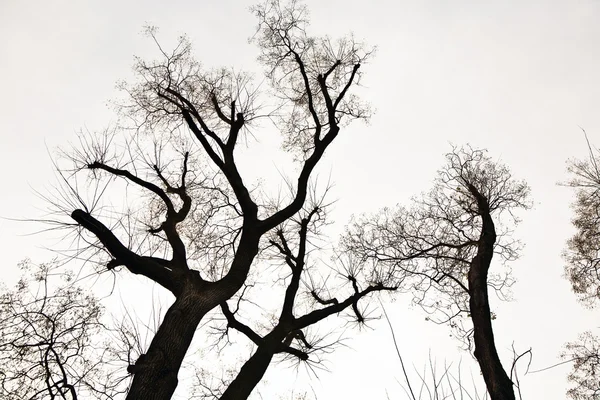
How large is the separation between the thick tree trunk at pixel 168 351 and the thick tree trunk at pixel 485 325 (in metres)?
3.87

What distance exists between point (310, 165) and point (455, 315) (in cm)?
380

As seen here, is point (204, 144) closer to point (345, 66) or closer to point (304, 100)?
point (304, 100)

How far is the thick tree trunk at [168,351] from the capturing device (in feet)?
13.8

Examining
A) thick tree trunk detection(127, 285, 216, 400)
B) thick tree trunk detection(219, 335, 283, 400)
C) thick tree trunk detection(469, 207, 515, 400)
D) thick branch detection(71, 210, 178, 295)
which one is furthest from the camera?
thick tree trunk detection(219, 335, 283, 400)

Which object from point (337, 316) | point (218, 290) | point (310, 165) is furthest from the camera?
point (337, 316)

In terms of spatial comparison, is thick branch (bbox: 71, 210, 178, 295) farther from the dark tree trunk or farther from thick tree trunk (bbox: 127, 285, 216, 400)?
thick tree trunk (bbox: 127, 285, 216, 400)

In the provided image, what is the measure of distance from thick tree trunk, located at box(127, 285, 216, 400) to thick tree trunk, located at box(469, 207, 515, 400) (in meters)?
3.87

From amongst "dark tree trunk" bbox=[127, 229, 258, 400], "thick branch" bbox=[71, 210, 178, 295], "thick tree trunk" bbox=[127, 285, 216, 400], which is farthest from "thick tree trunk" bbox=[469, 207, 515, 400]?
"thick branch" bbox=[71, 210, 178, 295]

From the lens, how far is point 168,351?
4.53m

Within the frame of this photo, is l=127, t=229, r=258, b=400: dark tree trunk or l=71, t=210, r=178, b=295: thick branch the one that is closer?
l=127, t=229, r=258, b=400: dark tree trunk

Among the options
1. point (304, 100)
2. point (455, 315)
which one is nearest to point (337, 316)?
point (455, 315)

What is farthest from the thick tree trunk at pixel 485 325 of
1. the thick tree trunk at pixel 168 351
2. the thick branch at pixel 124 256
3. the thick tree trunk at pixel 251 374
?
the thick branch at pixel 124 256

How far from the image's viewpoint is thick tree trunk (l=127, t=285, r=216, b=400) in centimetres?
422

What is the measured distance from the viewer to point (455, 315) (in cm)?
698
